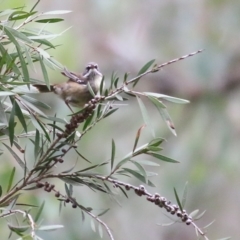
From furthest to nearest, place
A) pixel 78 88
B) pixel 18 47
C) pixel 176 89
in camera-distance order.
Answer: pixel 176 89 → pixel 78 88 → pixel 18 47

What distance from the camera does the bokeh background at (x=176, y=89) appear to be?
257 cm

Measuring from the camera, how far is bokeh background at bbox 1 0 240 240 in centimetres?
257

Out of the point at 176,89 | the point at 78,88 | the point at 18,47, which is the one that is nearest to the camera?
the point at 18,47

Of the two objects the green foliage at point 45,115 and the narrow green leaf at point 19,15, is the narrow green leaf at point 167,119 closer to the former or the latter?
the green foliage at point 45,115

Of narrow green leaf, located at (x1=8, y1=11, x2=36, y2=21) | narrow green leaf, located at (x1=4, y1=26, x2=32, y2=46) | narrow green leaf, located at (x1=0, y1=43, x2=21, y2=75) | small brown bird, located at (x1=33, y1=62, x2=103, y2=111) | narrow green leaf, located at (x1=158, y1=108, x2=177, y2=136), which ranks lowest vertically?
small brown bird, located at (x1=33, y1=62, x2=103, y2=111)

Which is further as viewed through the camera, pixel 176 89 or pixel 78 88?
pixel 176 89

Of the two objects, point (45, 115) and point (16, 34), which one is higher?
point (16, 34)

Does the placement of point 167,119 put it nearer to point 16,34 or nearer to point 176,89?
point 16,34

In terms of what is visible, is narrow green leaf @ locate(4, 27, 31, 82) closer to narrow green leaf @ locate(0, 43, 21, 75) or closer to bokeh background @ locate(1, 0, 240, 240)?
narrow green leaf @ locate(0, 43, 21, 75)

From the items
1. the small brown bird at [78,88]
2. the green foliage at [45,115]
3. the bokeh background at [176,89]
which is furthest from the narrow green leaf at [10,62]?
the bokeh background at [176,89]

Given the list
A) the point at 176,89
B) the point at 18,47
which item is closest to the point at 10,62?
the point at 18,47

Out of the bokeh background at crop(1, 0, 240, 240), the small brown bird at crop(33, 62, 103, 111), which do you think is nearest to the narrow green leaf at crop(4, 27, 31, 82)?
the small brown bird at crop(33, 62, 103, 111)

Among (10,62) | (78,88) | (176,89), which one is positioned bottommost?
(176,89)

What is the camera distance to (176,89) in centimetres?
278
